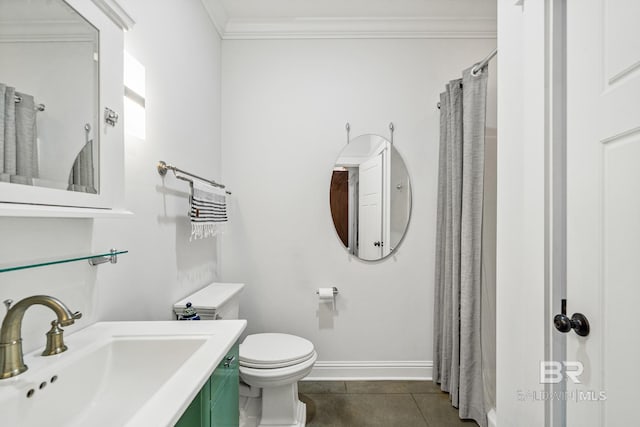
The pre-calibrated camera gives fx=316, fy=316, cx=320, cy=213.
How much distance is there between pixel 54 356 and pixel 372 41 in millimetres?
2516

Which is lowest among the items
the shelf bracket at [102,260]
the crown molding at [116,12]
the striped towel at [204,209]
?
the shelf bracket at [102,260]

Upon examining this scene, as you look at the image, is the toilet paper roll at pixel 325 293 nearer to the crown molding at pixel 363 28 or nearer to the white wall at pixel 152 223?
the white wall at pixel 152 223

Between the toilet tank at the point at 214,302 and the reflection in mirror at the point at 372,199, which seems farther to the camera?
the reflection in mirror at the point at 372,199

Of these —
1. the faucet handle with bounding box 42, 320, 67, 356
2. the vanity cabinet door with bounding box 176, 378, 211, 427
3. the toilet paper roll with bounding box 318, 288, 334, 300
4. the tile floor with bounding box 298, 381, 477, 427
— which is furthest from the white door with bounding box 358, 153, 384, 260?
the faucet handle with bounding box 42, 320, 67, 356

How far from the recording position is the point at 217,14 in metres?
2.18

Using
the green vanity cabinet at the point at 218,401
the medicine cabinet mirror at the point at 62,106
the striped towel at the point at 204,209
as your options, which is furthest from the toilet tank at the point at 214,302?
the medicine cabinet mirror at the point at 62,106

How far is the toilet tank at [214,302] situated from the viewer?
1.60 metres

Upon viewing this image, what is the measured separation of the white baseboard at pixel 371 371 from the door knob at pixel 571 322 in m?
1.57

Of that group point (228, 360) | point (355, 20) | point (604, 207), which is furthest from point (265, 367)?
point (355, 20)

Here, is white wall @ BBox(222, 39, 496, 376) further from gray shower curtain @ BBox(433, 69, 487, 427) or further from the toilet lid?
the toilet lid

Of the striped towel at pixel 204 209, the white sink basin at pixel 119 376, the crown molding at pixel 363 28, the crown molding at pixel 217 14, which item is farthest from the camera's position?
the crown molding at pixel 363 28

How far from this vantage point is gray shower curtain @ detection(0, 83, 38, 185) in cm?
73

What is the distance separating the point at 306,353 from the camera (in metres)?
1.79

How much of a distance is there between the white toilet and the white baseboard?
0.40m
